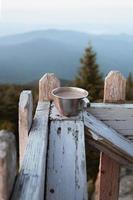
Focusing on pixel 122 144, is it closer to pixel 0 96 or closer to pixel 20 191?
pixel 20 191

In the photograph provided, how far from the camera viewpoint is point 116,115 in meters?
1.92

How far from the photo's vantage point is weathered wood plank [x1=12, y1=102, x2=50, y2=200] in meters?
0.80

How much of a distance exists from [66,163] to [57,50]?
8591cm

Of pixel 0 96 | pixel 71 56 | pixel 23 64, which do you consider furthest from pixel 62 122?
pixel 71 56

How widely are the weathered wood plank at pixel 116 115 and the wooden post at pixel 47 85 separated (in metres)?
0.23

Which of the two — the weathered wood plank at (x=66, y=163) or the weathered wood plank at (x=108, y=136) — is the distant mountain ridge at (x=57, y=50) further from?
the weathered wood plank at (x=66, y=163)

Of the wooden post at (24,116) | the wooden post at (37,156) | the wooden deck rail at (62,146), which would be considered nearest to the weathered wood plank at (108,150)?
the wooden deck rail at (62,146)

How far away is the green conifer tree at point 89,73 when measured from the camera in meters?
11.2

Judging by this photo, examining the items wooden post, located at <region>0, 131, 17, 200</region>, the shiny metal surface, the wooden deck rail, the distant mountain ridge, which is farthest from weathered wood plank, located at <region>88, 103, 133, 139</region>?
the distant mountain ridge

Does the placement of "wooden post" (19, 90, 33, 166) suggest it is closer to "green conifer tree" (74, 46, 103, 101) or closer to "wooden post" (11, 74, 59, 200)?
"wooden post" (11, 74, 59, 200)

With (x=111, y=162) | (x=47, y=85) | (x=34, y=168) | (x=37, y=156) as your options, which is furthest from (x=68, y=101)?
(x=34, y=168)

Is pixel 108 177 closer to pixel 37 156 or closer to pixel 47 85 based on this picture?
pixel 47 85

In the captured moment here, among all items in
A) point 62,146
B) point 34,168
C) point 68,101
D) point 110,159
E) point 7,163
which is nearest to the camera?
point 7,163

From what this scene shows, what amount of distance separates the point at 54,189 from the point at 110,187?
0.97 metres
